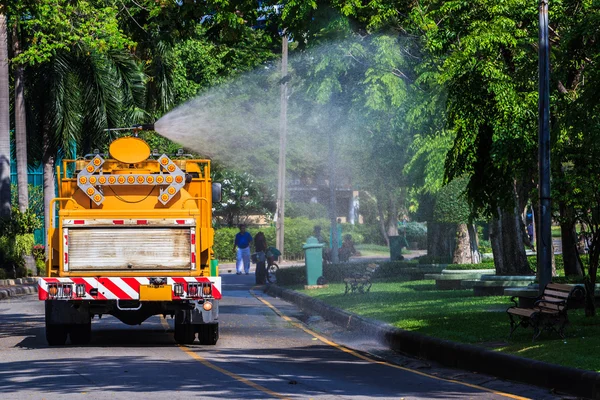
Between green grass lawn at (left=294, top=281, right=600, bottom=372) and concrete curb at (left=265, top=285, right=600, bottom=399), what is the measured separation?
0.25m

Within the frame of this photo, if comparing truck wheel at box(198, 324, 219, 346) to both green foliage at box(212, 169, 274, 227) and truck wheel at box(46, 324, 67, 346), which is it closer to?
truck wheel at box(46, 324, 67, 346)

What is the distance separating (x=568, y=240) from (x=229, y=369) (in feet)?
35.2

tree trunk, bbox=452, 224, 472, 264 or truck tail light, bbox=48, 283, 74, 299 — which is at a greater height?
tree trunk, bbox=452, 224, 472, 264

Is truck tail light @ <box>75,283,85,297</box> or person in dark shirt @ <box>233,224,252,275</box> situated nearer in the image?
truck tail light @ <box>75,283,85,297</box>

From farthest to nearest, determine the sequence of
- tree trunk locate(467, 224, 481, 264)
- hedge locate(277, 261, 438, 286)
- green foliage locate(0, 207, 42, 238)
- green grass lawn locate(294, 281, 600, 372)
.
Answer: tree trunk locate(467, 224, 481, 264), green foliage locate(0, 207, 42, 238), hedge locate(277, 261, 438, 286), green grass lawn locate(294, 281, 600, 372)

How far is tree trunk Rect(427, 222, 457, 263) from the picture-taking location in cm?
4228

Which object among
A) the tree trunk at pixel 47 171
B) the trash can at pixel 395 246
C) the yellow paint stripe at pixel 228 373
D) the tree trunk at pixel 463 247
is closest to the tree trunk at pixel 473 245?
the tree trunk at pixel 463 247

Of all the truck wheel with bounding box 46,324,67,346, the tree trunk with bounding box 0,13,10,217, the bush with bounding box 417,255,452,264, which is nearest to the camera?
the truck wheel with bounding box 46,324,67,346

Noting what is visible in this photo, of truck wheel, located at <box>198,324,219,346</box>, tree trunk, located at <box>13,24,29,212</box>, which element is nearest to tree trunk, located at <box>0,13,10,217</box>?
tree trunk, located at <box>13,24,29,212</box>

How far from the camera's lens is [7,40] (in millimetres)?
37219

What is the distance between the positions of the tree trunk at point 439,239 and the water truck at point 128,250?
25.4m

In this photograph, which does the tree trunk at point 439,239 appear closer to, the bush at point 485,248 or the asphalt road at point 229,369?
the bush at point 485,248

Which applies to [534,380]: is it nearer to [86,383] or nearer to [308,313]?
[86,383]

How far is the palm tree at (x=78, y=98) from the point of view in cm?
3847
